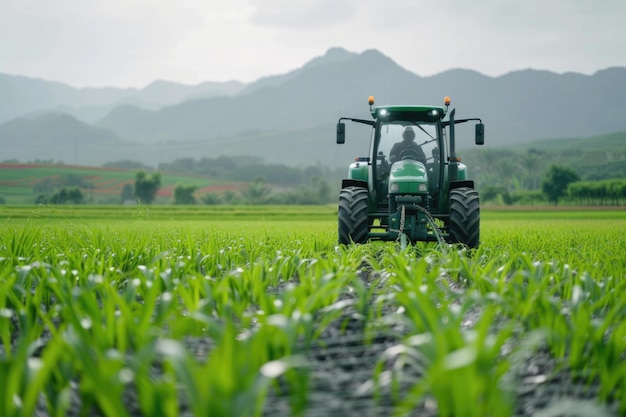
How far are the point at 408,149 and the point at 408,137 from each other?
196 millimetres

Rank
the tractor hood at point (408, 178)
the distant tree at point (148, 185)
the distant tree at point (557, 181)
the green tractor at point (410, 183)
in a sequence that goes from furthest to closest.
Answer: the distant tree at point (148, 185)
the distant tree at point (557, 181)
the green tractor at point (410, 183)
the tractor hood at point (408, 178)

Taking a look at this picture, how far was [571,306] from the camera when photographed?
9.61 ft

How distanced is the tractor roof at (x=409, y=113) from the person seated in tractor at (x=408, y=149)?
20 centimetres

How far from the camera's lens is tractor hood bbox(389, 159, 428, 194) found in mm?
8352

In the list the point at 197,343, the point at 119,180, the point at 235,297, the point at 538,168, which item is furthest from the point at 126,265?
the point at 538,168

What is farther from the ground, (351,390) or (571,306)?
(571,306)

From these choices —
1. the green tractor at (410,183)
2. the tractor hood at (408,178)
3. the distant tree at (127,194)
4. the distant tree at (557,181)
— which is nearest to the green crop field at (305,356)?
the tractor hood at (408,178)

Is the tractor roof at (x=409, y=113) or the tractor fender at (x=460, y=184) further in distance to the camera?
the tractor fender at (x=460, y=184)

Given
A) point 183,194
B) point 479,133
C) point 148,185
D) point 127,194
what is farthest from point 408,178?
point 127,194

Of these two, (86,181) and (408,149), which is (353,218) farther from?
(86,181)

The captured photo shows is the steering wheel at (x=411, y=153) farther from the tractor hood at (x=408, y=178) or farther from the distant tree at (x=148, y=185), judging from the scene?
the distant tree at (x=148, y=185)

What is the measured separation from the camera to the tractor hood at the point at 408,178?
27.4 feet

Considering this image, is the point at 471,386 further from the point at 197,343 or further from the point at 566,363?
the point at 197,343

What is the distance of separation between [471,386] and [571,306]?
149cm
